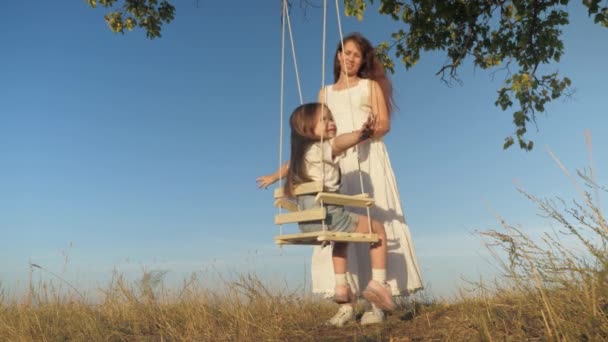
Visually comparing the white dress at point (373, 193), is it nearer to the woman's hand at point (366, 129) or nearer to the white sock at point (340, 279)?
the woman's hand at point (366, 129)

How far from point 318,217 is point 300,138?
756mm

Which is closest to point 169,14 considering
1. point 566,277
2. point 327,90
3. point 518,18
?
point 327,90

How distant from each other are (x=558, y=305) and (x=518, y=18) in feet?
20.8

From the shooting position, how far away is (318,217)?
13.3 feet

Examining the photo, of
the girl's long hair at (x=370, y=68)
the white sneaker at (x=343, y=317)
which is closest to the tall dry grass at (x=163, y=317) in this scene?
the white sneaker at (x=343, y=317)

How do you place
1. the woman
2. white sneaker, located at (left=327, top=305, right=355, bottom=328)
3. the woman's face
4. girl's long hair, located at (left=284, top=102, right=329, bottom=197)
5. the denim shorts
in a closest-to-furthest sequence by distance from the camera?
1. the denim shorts
2. girl's long hair, located at (left=284, top=102, right=329, bottom=197)
3. white sneaker, located at (left=327, top=305, right=355, bottom=328)
4. the woman
5. the woman's face

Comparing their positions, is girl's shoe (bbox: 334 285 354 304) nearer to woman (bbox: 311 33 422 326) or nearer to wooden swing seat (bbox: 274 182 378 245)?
wooden swing seat (bbox: 274 182 378 245)

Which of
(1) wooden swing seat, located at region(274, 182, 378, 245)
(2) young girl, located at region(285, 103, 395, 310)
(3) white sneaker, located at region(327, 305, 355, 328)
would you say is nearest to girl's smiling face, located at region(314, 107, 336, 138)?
(2) young girl, located at region(285, 103, 395, 310)

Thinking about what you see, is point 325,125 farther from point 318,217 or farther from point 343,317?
point 343,317

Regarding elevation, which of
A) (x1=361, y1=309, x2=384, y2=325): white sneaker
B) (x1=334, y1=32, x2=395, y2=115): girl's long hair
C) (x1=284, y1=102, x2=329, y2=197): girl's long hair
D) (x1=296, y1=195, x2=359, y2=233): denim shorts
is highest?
(x1=334, y1=32, x2=395, y2=115): girl's long hair

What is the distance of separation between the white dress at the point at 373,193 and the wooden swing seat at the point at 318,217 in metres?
1.02

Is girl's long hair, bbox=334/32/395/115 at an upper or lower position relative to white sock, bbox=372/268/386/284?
upper

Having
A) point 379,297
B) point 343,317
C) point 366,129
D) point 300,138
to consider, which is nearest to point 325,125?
point 300,138

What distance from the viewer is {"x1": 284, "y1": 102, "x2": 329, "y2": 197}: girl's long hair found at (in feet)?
14.5
